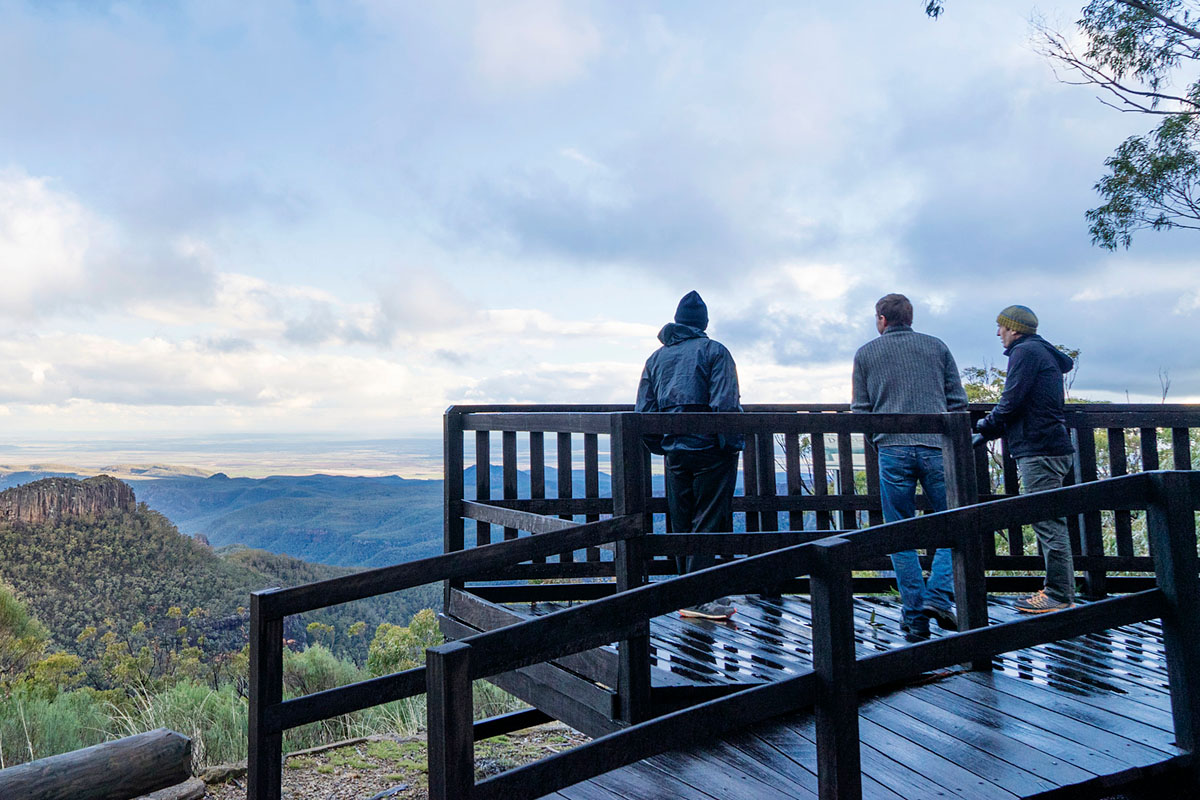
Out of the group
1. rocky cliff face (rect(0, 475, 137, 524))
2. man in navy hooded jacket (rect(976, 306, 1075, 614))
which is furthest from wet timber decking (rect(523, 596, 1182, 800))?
rocky cliff face (rect(0, 475, 137, 524))

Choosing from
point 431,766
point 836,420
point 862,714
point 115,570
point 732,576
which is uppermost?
point 836,420

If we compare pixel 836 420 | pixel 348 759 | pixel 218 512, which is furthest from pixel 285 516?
pixel 836 420

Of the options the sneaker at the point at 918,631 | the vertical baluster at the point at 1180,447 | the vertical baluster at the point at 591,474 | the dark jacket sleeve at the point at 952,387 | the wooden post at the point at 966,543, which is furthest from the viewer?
the vertical baluster at the point at 1180,447

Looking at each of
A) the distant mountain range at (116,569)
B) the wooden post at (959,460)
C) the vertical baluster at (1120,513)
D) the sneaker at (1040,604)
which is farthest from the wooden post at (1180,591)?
the distant mountain range at (116,569)

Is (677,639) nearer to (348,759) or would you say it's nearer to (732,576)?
(732,576)

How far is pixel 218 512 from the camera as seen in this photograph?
54.1 metres

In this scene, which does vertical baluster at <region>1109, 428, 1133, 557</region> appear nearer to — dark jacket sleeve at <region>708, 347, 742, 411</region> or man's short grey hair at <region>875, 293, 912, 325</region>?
man's short grey hair at <region>875, 293, 912, 325</region>

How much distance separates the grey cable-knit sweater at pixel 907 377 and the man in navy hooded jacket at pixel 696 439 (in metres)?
0.70

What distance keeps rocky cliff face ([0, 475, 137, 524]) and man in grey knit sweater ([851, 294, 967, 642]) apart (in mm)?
40665

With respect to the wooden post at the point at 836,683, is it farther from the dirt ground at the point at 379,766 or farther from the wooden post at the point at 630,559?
the dirt ground at the point at 379,766

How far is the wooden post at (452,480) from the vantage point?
15.8ft

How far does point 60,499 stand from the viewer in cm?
3619

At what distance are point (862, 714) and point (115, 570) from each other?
4093 cm

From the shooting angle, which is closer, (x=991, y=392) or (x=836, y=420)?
(x=836, y=420)
